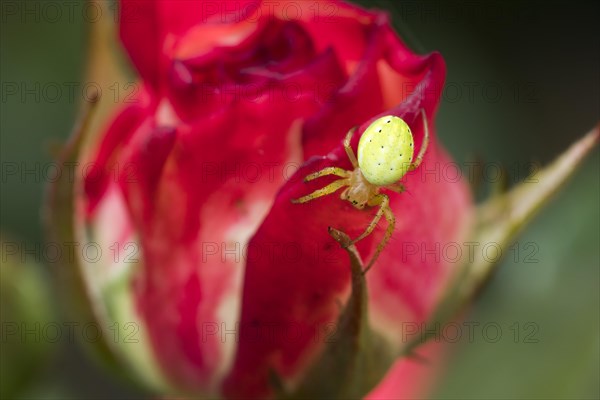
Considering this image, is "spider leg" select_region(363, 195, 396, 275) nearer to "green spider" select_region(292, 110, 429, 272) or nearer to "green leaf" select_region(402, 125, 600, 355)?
"green spider" select_region(292, 110, 429, 272)

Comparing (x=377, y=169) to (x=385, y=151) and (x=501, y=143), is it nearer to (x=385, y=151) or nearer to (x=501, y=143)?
(x=385, y=151)

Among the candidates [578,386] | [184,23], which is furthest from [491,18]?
[184,23]

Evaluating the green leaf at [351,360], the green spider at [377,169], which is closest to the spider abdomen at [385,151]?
the green spider at [377,169]

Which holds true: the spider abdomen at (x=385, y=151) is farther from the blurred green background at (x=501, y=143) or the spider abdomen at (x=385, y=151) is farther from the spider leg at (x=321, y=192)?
the blurred green background at (x=501, y=143)

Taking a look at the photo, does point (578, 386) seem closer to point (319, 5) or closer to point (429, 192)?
point (429, 192)

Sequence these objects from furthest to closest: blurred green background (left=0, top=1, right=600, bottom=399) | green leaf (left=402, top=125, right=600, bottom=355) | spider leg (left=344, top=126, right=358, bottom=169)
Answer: blurred green background (left=0, top=1, right=600, bottom=399)
green leaf (left=402, top=125, right=600, bottom=355)
spider leg (left=344, top=126, right=358, bottom=169)

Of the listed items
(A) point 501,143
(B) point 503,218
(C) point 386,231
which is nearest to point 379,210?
(C) point 386,231

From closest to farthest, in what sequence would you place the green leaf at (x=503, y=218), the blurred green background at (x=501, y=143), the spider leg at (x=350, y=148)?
the spider leg at (x=350, y=148) < the green leaf at (x=503, y=218) < the blurred green background at (x=501, y=143)

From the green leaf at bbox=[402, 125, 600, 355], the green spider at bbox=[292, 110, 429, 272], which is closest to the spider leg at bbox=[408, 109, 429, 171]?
the green spider at bbox=[292, 110, 429, 272]
